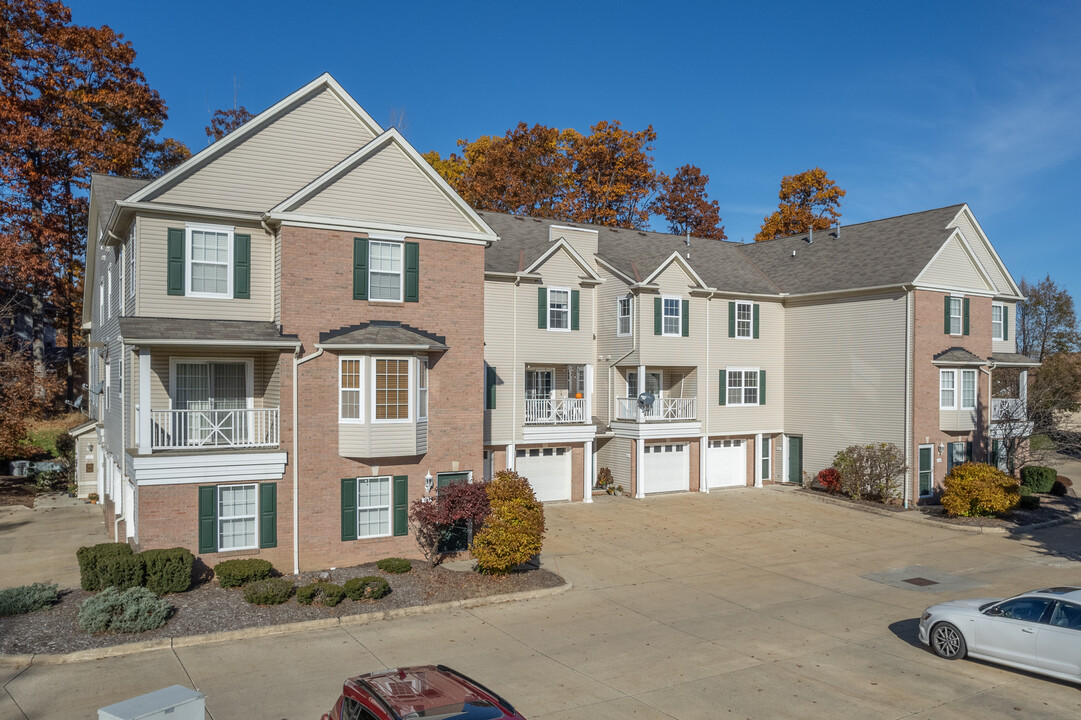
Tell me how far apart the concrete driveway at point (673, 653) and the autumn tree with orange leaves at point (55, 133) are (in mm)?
27371

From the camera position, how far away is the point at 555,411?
29.0 metres

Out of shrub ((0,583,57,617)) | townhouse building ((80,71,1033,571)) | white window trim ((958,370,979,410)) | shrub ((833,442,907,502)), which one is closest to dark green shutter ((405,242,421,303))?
townhouse building ((80,71,1033,571))

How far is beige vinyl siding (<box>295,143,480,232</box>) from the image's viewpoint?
64.2 ft

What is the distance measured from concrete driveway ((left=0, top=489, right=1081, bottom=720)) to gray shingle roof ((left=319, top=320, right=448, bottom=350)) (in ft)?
21.9

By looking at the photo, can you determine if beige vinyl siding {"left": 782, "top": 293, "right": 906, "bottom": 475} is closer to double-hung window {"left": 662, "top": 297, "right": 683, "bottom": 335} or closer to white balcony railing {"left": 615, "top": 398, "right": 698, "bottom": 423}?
white balcony railing {"left": 615, "top": 398, "right": 698, "bottom": 423}

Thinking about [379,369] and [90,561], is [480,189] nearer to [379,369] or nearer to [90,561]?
[379,369]

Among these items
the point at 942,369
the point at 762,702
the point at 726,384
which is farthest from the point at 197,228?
the point at 942,369

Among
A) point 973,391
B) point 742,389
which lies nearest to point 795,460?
point 742,389

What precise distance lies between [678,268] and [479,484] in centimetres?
1574

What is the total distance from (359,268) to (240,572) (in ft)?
25.9

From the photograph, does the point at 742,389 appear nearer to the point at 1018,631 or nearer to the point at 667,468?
the point at 667,468

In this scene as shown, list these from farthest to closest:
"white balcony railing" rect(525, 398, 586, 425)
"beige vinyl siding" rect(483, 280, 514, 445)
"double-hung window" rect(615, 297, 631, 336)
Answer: "double-hung window" rect(615, 297, 631, 336)
"white balcony railing" rect(525, 398, 586, 425)
"beige vinyl siding" rect(483, 280, 514, 445)

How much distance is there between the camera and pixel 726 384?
33.2m

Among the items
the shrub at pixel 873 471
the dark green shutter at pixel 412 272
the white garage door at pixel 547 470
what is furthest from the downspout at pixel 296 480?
the shrub at pixel 873 471
